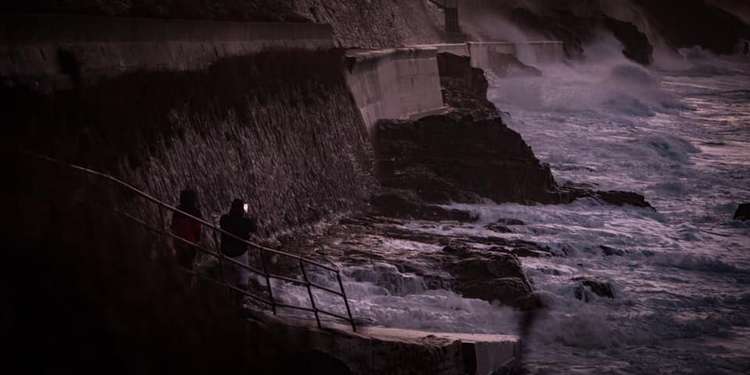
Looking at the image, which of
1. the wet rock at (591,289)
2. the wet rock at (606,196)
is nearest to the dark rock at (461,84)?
the wet rock at (606,196)

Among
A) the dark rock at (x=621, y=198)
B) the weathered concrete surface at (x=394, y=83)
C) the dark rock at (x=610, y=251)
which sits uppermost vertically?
the weathered concrete surface at (x=394, y=83)

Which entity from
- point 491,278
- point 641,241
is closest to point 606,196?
point 641,241

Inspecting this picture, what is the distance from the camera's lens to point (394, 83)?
25406 mm

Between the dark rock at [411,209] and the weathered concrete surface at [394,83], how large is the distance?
8.89 ft

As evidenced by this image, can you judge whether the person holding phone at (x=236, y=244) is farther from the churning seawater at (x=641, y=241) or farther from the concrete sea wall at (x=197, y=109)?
the churning seawater at (x=641, y=241)

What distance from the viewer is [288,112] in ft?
57.6

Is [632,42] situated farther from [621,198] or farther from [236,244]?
[236,244]

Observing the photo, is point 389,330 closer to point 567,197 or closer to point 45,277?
point 45,277

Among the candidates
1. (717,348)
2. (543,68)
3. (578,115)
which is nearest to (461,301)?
(717,348)

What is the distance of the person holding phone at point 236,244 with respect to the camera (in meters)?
9.95

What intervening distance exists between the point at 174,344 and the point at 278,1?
1429cm

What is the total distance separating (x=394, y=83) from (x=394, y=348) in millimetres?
16175

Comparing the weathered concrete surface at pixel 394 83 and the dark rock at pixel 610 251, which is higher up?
the weathered concrete surface at pixel 394 83

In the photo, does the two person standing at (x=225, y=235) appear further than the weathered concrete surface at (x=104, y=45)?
No
